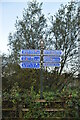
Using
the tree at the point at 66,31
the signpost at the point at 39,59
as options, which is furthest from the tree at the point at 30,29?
the signpost at the point at 39,59

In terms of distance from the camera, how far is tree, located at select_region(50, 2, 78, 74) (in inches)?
158

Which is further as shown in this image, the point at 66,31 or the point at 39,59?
the point at 66,31

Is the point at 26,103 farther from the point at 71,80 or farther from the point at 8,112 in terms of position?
the point at 71,80

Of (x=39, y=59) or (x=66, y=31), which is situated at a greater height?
(x=66, y=31)

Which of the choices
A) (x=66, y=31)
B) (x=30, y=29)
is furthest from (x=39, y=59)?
(x=66, y=31)

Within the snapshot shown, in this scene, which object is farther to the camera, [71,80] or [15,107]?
[71,80]

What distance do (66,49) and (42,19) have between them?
83 centimetres

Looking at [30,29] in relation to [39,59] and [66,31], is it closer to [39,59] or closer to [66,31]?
[66,31]

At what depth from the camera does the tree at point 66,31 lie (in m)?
4.02

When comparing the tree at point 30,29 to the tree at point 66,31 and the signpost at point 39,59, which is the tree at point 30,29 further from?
the signpost at point 39,59

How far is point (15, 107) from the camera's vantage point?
10.8 ft

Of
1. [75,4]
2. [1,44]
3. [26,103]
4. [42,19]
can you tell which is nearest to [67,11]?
[75,4]

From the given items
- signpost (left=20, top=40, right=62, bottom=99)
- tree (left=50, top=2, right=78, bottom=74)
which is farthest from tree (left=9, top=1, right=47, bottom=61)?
signpost (left=20, top=40, right=62, bottom=99)

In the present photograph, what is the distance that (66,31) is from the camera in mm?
4035
